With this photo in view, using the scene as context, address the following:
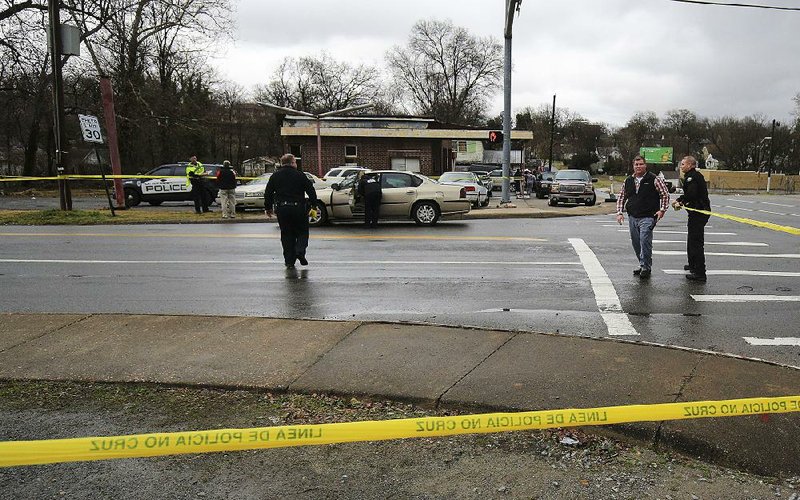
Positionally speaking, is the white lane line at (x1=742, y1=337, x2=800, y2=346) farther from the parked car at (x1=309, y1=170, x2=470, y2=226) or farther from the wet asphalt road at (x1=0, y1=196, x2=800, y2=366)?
the parked car at (x1=309, y1=170, x2=470, y2=226)

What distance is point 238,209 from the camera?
21.1 meters

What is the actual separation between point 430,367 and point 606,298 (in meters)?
3.76

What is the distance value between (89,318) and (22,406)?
8.05 feet

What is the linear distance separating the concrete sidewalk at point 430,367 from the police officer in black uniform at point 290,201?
334cm

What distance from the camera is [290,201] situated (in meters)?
9.67

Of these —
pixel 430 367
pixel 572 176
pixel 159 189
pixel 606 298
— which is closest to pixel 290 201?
pixel 606 298

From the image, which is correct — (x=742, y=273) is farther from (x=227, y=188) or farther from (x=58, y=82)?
(x=58, y=82)

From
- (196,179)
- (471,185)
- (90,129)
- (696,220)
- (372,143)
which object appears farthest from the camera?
(372,143)

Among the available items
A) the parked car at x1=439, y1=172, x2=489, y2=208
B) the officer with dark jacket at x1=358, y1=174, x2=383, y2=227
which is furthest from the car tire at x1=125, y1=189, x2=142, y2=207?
the officer with dark jacket at x1=358, y1=174, x2=383, y2=227

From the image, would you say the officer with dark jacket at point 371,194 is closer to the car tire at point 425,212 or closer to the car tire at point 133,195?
the car tire at point 425,212

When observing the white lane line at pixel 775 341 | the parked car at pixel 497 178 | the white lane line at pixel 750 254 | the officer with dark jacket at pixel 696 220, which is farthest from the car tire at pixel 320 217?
the parked car at pixel 497 178

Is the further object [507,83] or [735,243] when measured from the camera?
[507,83]

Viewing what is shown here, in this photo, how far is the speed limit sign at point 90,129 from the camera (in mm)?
17844

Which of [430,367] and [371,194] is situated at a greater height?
[371,194]
